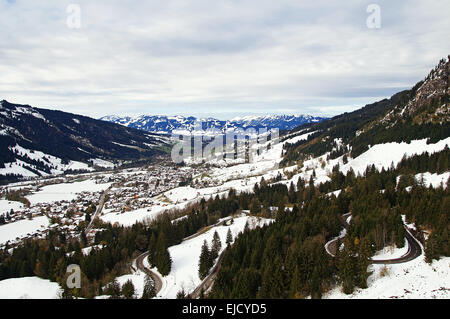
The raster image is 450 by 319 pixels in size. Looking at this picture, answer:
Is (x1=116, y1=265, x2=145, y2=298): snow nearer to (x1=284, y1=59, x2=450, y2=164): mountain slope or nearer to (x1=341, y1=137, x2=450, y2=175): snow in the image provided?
(x1=341, y1=137, x2=450, y2=175): snow

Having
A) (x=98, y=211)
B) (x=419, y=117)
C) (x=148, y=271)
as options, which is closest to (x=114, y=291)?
(x=148, y=271)

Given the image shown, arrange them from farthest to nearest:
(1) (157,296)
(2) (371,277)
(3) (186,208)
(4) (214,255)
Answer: (3) (186,208)
(4) (214,255)
(1) (157,296)
(2) (371,277)

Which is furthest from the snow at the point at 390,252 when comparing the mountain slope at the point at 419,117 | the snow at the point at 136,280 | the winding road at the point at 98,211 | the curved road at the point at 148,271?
the winding road at the point at 98,211

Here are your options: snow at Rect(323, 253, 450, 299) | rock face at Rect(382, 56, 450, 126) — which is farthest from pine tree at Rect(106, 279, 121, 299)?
rock face at Rect(382, 56, 450, 126)
